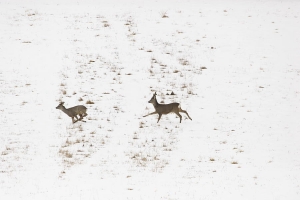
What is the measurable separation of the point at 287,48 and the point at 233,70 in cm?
511

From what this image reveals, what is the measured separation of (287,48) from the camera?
26.2 meters

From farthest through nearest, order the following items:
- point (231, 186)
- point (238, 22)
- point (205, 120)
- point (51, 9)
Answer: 1. point (51, 9)
2. point (238, 22)
3. point (205, 120)
4. point (231, 186)

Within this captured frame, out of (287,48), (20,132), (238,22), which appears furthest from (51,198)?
(238,22)

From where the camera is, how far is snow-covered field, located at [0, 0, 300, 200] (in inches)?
461

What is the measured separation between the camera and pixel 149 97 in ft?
62.9

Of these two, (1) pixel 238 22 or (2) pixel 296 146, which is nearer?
(2) pixel 296 146

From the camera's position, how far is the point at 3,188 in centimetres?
1103

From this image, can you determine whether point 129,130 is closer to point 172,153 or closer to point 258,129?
point 172,153

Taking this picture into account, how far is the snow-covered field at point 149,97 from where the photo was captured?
1171 cm

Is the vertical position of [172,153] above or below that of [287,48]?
below

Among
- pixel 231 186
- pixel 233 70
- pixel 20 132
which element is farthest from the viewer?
pixel 233 70

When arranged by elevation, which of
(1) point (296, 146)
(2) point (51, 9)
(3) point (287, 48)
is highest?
(2) point (51, 9)

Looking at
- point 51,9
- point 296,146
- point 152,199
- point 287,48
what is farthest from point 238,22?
point 152,199

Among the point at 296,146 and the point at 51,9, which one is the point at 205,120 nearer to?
the point at 296,146
